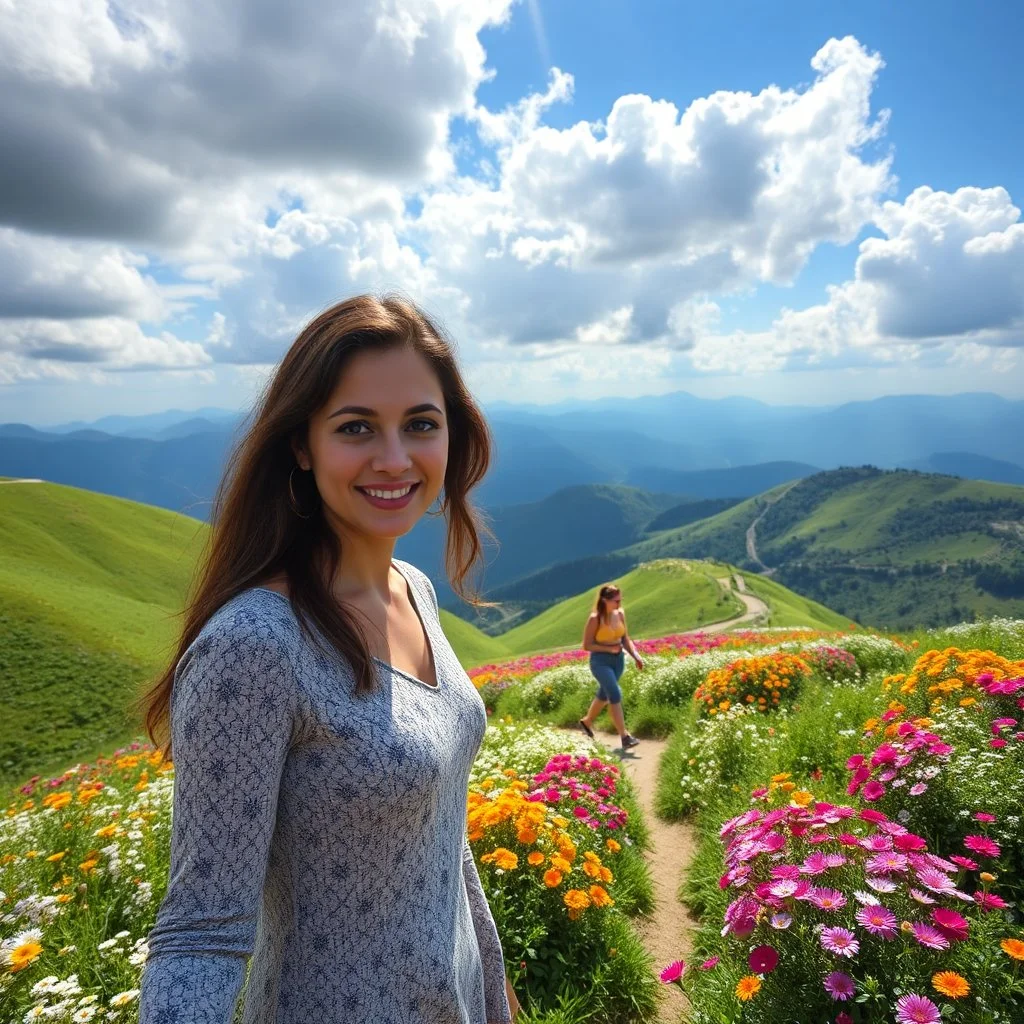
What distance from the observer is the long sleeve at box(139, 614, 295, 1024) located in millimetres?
1294

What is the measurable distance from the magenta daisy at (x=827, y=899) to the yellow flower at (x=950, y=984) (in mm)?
402

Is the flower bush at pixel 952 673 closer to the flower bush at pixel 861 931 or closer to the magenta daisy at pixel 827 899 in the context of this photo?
the flower bush at pixel 861 931

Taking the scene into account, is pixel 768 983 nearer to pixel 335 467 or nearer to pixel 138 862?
pixel 335 467

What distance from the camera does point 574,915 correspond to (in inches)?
173

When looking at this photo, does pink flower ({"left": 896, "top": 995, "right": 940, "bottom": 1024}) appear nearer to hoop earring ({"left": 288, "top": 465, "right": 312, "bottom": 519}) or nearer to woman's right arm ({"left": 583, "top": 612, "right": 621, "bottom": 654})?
hoop earring ({"left": 288, "top": 465, "right": 312, "bottom": 519})

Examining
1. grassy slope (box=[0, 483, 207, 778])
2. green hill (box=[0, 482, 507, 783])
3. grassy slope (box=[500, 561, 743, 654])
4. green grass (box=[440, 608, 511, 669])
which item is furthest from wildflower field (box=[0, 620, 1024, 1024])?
grassy slope (box=[500, 561, 743, 654])

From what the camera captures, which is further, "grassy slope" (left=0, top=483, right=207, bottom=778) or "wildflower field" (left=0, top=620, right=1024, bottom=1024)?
"grassy slope" (left=0, top=483, right=207, bottom=778)

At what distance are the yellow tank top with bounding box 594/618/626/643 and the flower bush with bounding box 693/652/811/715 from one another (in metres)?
1.69

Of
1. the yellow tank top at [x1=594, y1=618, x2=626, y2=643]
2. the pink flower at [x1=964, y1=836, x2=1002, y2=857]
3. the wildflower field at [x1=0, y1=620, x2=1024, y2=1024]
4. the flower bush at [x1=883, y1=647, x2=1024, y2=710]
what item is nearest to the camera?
the wildflower field at [x1=0, y1=620, x2=1024, y2=1024]

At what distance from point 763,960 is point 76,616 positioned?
3799cm

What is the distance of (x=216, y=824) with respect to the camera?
52.6 inches

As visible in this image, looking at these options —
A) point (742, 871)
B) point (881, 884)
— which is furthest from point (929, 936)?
point (742, 871)

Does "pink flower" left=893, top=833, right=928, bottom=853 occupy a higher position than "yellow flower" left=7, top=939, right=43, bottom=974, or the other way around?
"pink flower" left=893, top=833, right=928, bottom=853

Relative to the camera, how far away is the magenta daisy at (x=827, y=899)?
2857mm
